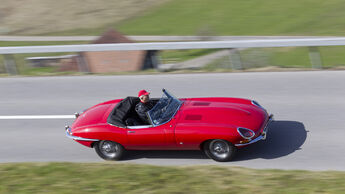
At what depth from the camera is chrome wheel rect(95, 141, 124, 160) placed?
352 inches

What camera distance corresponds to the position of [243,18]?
2555 cm

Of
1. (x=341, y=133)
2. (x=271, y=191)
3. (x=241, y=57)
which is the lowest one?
(x=271, y=191)

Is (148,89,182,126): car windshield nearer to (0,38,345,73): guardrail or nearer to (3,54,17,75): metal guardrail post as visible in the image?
(0,38,345,73): guardrail

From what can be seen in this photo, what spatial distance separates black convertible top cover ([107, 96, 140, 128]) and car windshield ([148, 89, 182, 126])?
55 cm

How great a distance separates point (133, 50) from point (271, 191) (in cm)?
864

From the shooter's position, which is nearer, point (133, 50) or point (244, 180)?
point (244, 180)

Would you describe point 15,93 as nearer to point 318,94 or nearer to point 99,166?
point 99,166

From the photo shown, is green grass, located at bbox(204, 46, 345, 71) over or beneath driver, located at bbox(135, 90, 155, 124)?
over

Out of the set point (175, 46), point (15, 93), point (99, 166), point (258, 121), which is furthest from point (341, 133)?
point (15, 93)

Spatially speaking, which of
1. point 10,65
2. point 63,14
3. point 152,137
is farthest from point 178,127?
point 63,14

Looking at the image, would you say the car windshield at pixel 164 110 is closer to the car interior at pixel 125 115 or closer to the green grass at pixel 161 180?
the car interior at pixel 125 115

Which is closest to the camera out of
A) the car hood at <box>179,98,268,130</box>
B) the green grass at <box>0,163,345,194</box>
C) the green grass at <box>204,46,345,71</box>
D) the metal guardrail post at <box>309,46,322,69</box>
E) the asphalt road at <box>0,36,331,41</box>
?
the green grass at <box>0,163,345,194</box>

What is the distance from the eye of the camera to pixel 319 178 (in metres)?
7.09

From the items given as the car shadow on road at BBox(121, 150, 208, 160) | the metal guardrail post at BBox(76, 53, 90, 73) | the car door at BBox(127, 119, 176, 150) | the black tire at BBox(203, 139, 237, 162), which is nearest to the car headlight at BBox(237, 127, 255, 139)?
the black tire at BBox(203, 139, 237, 162)
